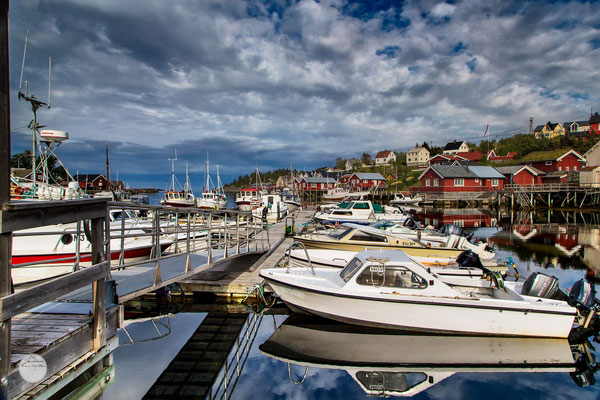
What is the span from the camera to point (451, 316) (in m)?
8.66

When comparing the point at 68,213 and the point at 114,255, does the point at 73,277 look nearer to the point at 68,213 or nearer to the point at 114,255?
the point at 68,213

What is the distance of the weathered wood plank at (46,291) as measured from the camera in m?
3.36

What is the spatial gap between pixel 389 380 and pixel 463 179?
2305 inches

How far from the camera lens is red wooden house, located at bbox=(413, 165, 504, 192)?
59.0 metres

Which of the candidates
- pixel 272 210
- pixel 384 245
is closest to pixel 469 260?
pixel 384 245

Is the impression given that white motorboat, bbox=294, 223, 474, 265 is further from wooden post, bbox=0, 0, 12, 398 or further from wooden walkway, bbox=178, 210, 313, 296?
wooden post, bbox=0, 0, 12, 398

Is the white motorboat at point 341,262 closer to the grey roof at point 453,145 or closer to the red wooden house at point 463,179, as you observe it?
the red wooden house at point 463,179

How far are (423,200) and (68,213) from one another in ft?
198

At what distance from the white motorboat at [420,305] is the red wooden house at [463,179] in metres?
53.4

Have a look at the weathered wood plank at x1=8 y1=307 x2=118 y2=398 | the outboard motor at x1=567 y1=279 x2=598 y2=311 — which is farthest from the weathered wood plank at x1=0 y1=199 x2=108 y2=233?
the outboard motor at x1=567 y1=279 x2=598 y2=311

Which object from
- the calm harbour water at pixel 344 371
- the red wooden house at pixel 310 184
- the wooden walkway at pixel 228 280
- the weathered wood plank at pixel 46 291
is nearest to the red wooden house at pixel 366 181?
the red wooden house at pixel 310 184

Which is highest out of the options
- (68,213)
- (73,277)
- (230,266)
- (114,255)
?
(68,213)

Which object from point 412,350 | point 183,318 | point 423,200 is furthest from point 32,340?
point 423,200

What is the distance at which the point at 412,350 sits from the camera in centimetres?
861
